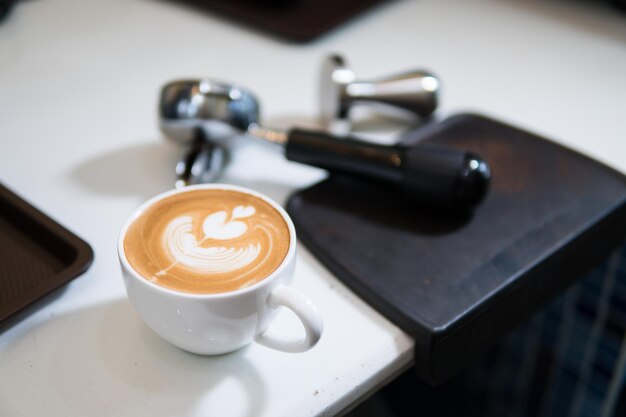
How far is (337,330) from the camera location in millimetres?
436

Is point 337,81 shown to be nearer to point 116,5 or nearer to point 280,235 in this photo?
point 280,235

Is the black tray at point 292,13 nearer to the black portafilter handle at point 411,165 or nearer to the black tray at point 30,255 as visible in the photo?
the black portafilter handle at point 411,165

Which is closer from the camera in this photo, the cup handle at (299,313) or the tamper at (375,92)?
the cup handle at (299,313)

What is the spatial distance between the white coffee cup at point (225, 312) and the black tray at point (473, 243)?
0.09 meters

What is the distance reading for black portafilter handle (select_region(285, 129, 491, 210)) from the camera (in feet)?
1.62

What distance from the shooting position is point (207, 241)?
41 centimetres

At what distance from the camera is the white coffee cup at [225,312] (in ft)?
1.20

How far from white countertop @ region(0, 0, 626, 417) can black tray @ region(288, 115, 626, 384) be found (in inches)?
0.8

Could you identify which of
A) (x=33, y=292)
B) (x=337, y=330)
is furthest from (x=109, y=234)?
(x=337, y=330)

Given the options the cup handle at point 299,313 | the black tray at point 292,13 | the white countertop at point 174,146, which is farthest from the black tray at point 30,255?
the black tray at point 292,13

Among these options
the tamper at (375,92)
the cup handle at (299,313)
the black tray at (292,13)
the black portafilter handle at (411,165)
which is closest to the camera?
the cup handle at (299,313)

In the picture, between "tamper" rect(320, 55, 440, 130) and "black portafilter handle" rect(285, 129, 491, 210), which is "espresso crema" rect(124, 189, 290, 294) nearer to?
"black portafilter handle" rect(285, 129, 491, 210)

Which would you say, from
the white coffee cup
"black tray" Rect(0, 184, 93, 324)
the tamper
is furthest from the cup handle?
the tamper

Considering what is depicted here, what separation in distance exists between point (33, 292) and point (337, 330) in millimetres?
199
